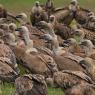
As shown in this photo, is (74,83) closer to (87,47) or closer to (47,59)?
(47,59)

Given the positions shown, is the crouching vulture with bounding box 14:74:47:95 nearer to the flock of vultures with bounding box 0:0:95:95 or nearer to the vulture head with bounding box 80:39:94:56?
the flock of vultures with bounding box 0:0:95:95

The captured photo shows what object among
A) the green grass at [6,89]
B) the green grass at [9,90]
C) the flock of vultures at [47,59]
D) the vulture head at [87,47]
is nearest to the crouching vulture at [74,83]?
the flock of vultures at [47,59]

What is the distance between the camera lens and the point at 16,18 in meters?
19.1

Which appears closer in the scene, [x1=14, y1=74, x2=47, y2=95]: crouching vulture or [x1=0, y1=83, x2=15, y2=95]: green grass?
[x1=14, y1=74, x2=47, y2=95]: crouching vulture

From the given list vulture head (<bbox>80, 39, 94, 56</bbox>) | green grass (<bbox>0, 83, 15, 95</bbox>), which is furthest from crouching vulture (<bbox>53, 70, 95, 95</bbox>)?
vulture head (<bbox>80, 39, 94, 56</bbox>)

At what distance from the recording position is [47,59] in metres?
12.2

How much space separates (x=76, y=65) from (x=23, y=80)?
3.11 meters

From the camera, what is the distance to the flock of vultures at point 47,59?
994 cm

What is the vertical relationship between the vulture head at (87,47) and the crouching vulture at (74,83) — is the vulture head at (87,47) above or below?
below

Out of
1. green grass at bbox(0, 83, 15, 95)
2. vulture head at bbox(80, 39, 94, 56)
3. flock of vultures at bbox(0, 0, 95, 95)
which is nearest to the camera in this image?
flock of vultures at bbox(0, 0, 95, 95)

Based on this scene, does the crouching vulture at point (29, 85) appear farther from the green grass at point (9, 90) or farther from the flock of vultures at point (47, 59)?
the green grass at point (9, 90)

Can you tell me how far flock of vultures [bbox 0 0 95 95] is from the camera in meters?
9.94

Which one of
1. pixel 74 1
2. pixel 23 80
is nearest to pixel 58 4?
pixel 74 1

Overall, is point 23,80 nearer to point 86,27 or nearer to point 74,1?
point 86,27
